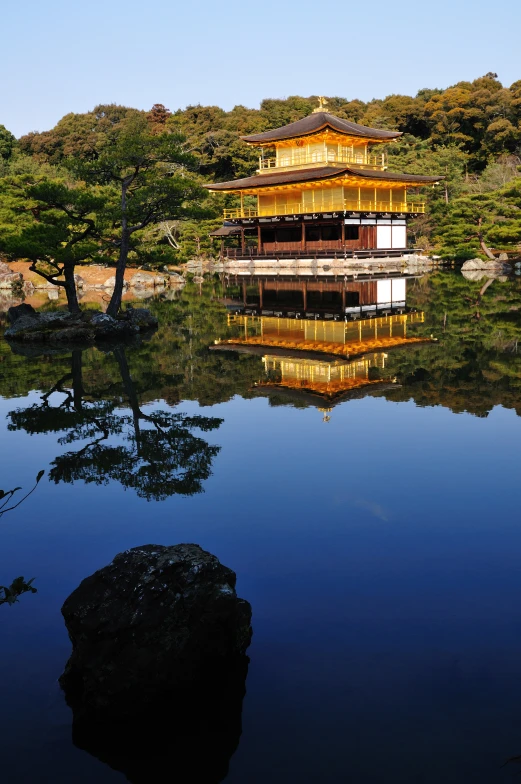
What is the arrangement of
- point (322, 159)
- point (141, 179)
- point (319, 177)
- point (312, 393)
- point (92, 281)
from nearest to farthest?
point (312, 393) → point (141, 179) → point (319, 177) → point (92, 281) → point (322, 159)

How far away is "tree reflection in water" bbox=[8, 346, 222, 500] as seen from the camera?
25.3 feet

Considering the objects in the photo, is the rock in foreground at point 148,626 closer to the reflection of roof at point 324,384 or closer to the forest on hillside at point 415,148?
the reflection of roof at point 324,384

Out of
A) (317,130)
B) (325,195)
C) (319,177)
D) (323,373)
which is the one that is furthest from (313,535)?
(317,130)

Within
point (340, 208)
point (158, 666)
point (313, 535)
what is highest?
point (340, 208)

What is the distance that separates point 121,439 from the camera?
30.1 feet

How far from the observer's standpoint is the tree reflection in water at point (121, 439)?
7707 millimetres

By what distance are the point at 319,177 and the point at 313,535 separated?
35.3 metres

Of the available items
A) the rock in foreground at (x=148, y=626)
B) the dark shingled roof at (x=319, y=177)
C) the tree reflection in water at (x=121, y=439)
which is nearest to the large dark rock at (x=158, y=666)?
the rock in foreground at (x=148, y=626)

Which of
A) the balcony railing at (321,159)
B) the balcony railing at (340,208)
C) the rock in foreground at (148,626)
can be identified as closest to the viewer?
the rock in foreground at (148,626)

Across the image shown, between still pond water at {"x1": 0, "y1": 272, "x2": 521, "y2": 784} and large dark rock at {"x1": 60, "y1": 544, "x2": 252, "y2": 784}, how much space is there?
100mm

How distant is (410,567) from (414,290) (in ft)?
83.8

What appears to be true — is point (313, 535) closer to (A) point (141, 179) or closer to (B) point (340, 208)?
(A) point (141, 179)

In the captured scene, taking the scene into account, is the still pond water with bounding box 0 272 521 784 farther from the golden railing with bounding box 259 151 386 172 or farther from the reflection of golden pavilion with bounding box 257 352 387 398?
the golden railing with bounding box 259 151 386 172

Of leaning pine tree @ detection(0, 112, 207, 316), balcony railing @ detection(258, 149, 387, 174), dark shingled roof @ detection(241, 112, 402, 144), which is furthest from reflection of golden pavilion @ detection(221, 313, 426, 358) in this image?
balcony railing @ detection(258, 149, 387, 174)
